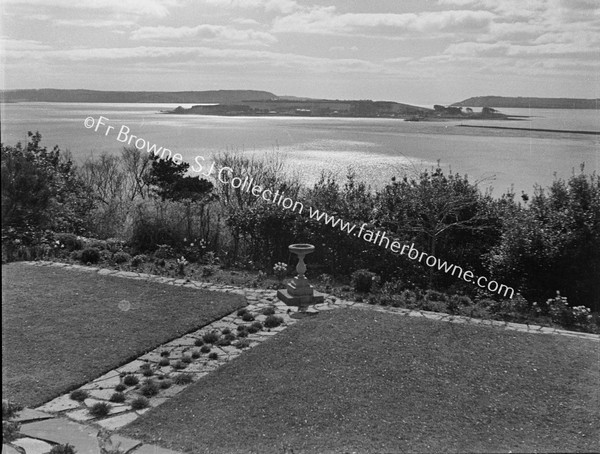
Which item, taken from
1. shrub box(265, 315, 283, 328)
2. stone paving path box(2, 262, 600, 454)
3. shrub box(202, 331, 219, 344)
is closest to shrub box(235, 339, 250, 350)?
stone paving path box(2, 262, 600, 454)

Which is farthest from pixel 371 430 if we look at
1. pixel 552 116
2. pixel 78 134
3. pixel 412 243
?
pixel 78 134

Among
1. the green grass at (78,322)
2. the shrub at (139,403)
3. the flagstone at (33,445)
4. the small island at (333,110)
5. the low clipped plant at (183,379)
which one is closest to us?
the flagstone at (33,445)

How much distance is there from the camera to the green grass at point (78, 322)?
21.0 ft

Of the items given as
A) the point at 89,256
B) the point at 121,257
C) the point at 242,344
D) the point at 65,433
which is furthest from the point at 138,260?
the point at 65,433

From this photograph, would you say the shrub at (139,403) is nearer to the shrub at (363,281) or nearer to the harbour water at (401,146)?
the harbour water at (401,146)

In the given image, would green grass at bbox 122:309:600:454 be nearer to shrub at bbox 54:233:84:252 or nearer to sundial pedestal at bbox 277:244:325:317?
sundial pedestal at bbox 277:244:325:317

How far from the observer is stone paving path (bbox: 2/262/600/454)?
501cm

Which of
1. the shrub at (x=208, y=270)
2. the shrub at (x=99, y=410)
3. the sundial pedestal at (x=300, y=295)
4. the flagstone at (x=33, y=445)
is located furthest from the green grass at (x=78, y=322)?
the shrub at (x=208, y=270)

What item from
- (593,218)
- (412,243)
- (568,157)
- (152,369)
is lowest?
(152,369)

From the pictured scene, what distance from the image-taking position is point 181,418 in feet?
17.5

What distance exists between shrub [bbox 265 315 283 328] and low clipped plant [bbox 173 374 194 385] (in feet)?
6.49

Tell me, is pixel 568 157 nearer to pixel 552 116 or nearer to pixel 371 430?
pixel 552 116

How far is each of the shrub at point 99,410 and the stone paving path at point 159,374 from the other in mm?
37

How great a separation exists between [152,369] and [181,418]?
1466mm
